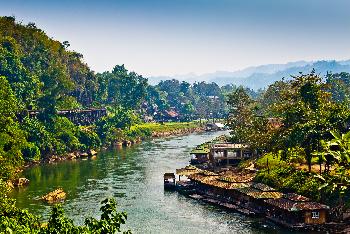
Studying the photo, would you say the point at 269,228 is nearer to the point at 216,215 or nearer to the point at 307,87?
the point at 216,215

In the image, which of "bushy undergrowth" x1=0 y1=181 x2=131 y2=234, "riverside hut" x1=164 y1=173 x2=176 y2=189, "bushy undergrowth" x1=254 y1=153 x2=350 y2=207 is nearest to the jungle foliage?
"bushy undergrowth" x1=254 y1=153 x2=350 y2=207

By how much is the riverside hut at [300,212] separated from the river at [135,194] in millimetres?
1769

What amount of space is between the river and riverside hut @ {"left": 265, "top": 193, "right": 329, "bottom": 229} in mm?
1769

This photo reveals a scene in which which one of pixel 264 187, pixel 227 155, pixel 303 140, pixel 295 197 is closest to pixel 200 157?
pixel 227 155

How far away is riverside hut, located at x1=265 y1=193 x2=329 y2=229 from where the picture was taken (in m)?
54.9

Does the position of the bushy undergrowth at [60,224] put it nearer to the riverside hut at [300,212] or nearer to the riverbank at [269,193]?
the riverbank at [269,193]

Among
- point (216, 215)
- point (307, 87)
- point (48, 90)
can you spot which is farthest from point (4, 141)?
point (48, 90)

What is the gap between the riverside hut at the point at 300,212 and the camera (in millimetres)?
54938

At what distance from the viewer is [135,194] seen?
74500 mm

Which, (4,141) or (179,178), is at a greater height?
(4,141)

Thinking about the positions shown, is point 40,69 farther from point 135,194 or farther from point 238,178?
point 238,178

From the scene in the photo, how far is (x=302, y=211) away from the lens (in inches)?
2175

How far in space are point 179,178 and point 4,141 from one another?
27412 millimetres

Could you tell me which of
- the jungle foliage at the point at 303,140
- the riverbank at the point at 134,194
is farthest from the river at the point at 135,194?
the jungle foliage at the point at 303,140
